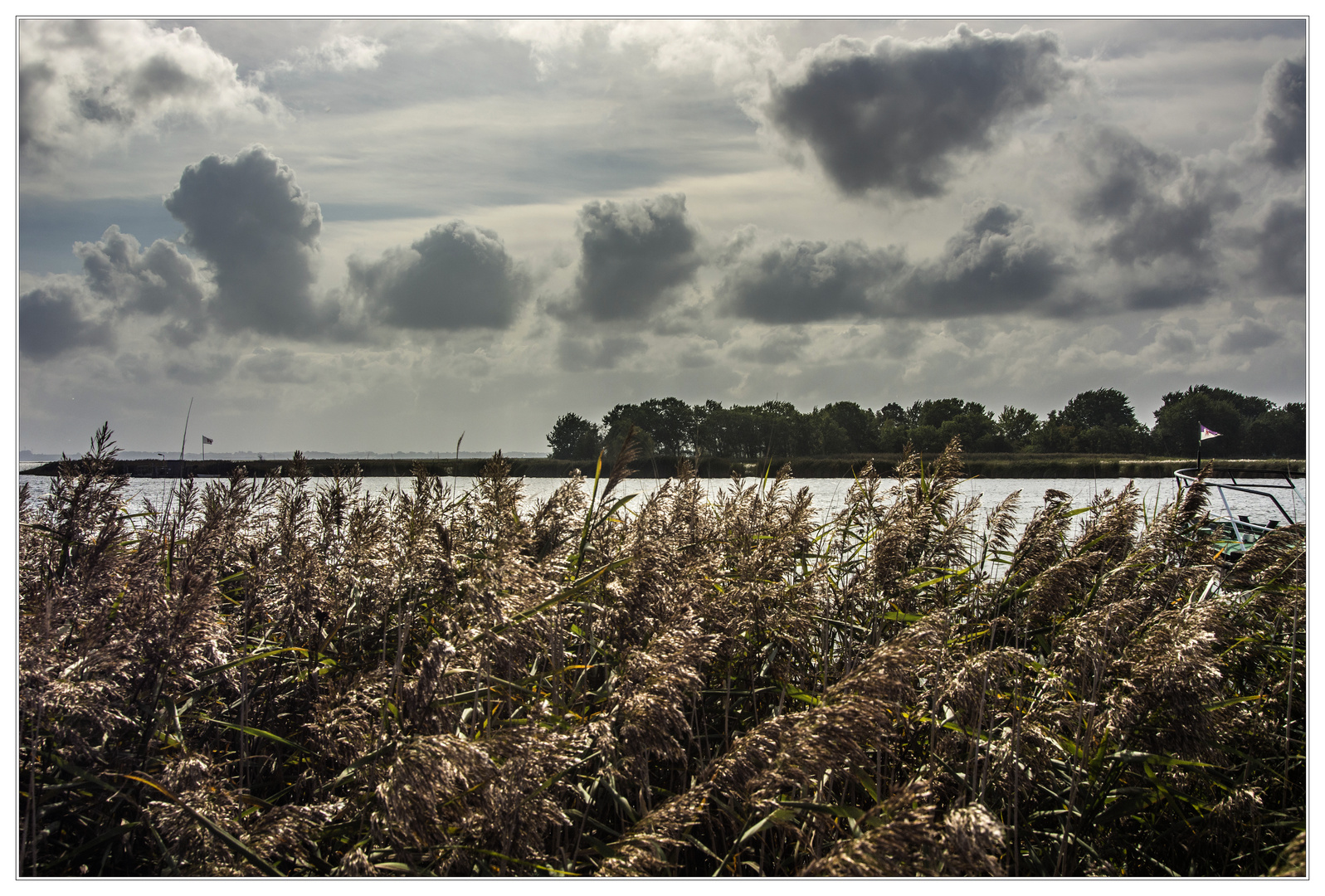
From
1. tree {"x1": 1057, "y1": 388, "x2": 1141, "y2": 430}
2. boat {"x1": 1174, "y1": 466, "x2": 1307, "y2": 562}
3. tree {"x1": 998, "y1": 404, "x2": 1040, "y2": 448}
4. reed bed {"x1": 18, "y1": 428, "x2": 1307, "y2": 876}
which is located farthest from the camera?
tree {"x1": 1057, "y1": 388, "x2": 1141, "y2": 430}

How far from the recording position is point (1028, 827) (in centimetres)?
320

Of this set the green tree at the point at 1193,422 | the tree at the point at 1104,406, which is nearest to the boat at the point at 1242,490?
the green tree at the point at 1193,422

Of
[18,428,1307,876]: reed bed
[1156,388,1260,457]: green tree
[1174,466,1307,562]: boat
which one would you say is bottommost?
[18,428,1307,876]: reed bed

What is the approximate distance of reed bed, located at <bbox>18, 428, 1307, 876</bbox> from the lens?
231 cm

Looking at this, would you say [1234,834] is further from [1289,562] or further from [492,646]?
[492,646]

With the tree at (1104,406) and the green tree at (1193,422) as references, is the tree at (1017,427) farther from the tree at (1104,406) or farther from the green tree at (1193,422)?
the tree at (1104,406)

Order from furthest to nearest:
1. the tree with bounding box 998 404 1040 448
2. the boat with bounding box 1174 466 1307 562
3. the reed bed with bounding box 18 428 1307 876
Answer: the tree with bounding box 998 404 1040 448, the boat with bounding box 1174 466 1307 562, the reed bed with bounding box 18 428 1307 876

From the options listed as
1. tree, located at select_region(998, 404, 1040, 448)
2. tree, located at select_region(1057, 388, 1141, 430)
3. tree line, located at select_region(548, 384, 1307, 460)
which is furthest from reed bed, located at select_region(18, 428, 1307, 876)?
tree, located at select_region(1057, 388, 1141, 430)

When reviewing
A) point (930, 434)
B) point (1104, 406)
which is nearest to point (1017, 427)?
point (930, 434)

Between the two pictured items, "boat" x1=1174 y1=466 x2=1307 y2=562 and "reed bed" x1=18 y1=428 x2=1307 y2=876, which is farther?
"boat" x1=1174 y1=466 x2=1307 y2=562

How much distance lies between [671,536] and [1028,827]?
2049 millimetres

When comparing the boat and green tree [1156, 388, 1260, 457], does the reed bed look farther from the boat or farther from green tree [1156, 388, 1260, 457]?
green tree [1156, 388, 1260, 457]

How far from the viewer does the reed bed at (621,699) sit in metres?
2.31

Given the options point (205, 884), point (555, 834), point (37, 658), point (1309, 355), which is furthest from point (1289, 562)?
point (37, 658)
